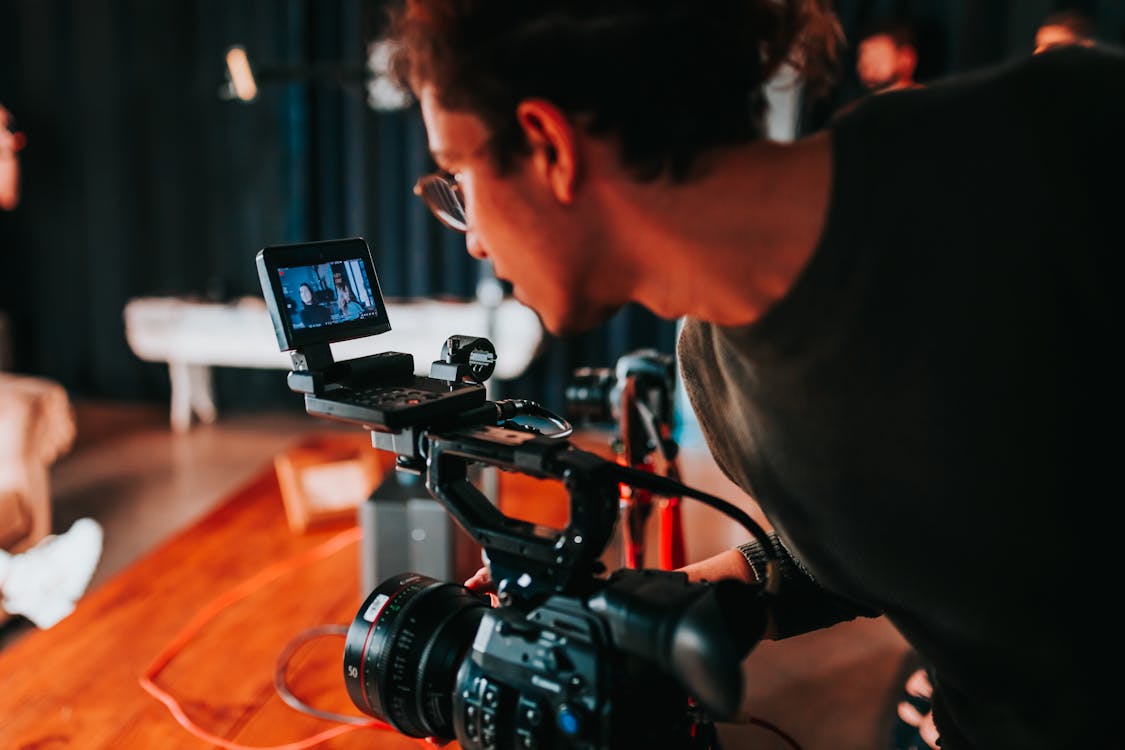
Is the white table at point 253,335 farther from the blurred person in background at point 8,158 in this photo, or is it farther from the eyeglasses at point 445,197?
the eyeglasses at point 445,197

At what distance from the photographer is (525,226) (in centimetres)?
59

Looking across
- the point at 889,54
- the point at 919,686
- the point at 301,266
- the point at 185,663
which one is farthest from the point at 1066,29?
the point at 185,663

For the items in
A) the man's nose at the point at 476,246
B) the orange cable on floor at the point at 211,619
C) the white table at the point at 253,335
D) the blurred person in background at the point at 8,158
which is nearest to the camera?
the man's nose at the point at 476,246

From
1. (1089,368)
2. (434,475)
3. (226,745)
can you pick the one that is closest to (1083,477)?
(1089,368)

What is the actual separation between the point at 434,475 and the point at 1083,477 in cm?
41

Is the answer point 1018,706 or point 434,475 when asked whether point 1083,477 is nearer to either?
point 1018,706

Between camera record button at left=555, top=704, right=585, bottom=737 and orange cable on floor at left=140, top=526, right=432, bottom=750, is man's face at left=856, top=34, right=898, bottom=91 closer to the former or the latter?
orange cable on floor at left=140, top=526, right=432, bottom=750

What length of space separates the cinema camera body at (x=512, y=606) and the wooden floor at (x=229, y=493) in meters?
0.47

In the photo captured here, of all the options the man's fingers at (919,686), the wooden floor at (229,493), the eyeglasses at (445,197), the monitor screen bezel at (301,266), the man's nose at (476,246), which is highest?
the eyeglasses at (445,197)

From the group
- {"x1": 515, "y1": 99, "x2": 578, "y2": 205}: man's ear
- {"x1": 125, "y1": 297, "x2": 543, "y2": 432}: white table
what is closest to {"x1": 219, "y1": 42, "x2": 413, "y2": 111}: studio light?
{"x1": 125, "y1": 297, "x2": 543, "y2": 432}: white table

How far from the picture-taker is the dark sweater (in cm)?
50

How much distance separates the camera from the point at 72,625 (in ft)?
4.17

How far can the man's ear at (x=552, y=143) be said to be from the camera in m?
0.54

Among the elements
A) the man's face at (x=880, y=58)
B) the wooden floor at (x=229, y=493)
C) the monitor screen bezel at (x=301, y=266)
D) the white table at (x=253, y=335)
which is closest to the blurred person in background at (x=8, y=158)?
the white table at (x=253, y=335)
